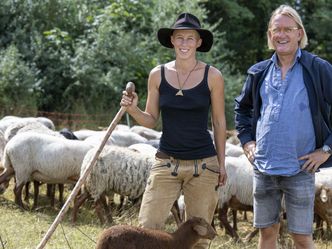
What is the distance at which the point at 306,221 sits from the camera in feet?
13.4

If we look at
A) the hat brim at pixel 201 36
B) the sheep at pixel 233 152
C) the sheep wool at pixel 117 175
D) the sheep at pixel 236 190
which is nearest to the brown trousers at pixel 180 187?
the hat brim at pixel 201 36

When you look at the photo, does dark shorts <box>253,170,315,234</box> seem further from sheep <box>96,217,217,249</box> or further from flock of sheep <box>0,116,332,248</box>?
flock of sheep <box>0,116,332,248</box>

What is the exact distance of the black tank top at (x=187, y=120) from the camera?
14.1 ft

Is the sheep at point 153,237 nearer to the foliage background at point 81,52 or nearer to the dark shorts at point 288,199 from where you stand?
the dark shorts at point 288,199

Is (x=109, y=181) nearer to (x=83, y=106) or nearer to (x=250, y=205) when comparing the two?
(x=250, y=205)

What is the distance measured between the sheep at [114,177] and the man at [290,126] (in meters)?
4.19

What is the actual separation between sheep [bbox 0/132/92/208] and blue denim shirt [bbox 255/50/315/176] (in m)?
5.36

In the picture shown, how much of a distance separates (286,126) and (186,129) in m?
0.75

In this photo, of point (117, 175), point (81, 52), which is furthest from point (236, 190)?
point (81, 52)

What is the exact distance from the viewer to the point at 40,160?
8.95 meters

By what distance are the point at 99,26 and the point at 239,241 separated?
12398mm

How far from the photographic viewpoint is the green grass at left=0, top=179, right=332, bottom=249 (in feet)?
19.5

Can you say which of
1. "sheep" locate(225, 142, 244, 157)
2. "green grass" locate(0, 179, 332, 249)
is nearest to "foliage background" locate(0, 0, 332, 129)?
"sheep" locate(225, 142, 244, 157)

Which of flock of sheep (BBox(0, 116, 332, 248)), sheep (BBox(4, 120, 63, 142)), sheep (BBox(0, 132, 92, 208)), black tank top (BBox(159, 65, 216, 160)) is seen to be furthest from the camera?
sheep (BBox(4, 120, 63, 142))
